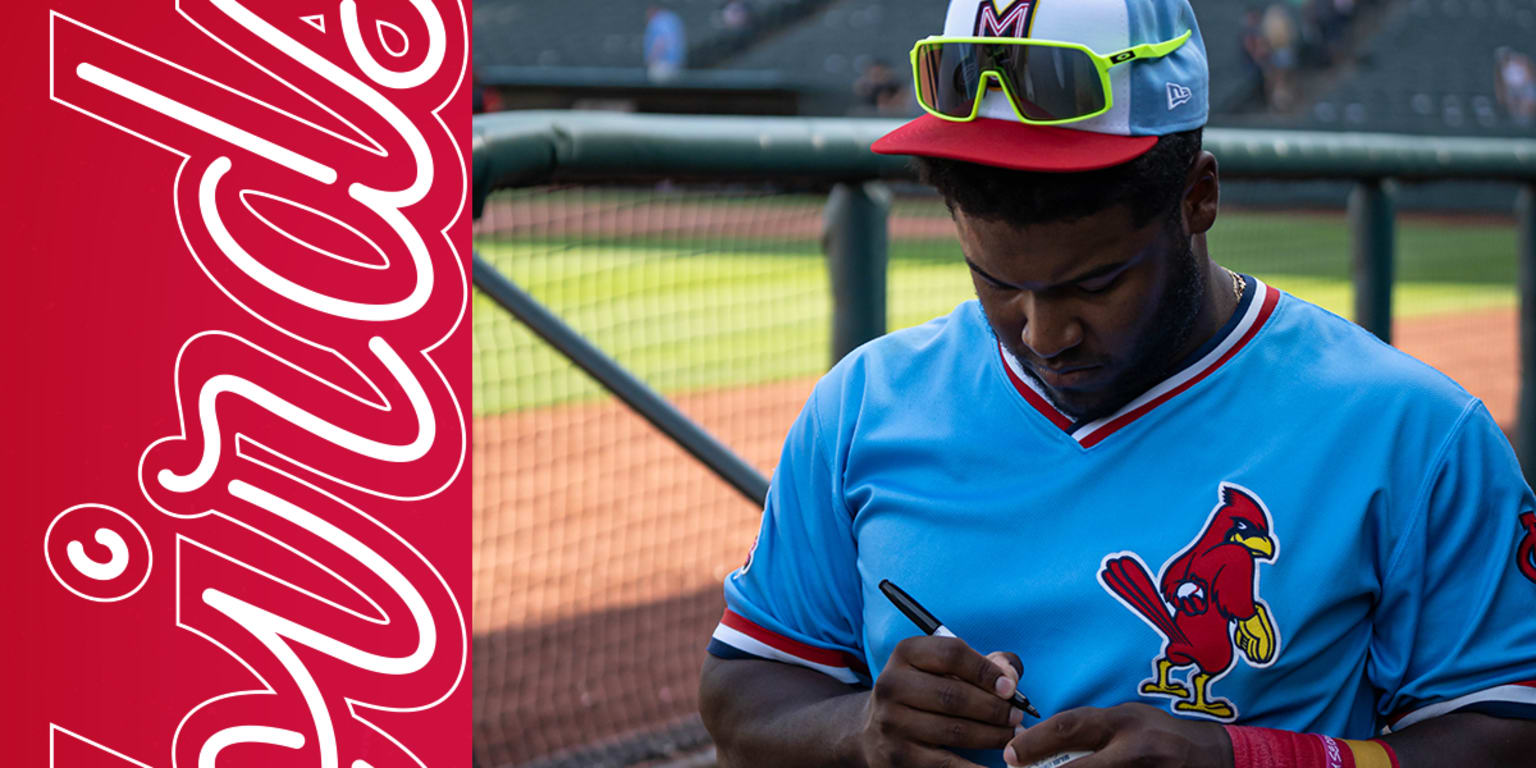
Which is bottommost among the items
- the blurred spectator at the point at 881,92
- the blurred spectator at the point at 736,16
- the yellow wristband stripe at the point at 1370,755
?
the yellow wristband stripe at the point at 1370,755

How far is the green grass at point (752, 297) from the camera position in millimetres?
8539

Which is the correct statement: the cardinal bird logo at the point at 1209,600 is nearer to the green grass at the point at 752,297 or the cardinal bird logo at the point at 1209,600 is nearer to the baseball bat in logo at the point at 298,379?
the baseball bat in logo at the point at 298,379

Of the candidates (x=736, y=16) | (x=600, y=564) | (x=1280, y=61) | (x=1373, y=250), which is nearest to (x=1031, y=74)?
(x=1373, y=250)

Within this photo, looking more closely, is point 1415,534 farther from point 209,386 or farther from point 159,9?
point 159,9

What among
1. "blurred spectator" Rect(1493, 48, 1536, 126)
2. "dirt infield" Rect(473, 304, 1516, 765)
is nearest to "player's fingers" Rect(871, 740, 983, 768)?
"dirt infield" Rect(473, 304, 1516, 765)

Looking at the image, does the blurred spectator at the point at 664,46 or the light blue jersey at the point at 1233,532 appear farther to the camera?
the blurred spectator at the point at 664,46

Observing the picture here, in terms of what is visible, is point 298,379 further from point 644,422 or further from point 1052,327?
point 644,422

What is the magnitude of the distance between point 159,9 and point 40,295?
421 millimetres

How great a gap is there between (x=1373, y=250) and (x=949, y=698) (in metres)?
3.09

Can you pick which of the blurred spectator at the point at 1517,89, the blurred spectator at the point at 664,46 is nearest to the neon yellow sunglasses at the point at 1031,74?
the blurred spectator at the point at 1517,89

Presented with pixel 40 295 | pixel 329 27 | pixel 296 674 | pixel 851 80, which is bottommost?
pixel 296 674

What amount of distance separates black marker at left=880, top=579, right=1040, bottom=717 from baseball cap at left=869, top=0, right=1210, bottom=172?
44 cm

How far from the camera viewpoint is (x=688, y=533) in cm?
617

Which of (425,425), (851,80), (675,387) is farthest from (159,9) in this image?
(851,80)
